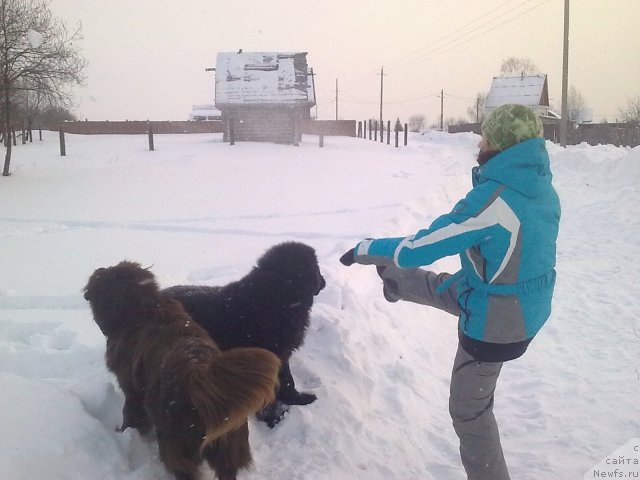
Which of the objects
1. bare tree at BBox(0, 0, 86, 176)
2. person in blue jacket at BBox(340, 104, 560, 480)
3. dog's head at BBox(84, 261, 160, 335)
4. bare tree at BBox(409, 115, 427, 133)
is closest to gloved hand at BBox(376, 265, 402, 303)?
person in blue jacket at BBox(340, 104, 560, 480)

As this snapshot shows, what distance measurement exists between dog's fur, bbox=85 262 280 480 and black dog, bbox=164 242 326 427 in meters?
0.54

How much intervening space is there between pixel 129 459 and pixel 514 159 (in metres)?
2.82

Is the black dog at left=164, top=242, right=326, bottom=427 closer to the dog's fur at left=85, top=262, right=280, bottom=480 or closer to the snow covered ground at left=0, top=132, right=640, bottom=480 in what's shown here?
the snow covered ground at left=0, top=132, right=640, bottom=480

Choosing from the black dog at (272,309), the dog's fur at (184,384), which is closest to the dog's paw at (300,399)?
the black dog at (272,309)

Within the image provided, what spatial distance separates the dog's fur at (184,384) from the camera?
239 centimetres

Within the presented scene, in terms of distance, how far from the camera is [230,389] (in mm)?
2389

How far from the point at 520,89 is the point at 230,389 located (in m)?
60.5

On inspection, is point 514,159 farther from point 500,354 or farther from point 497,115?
point 500,354

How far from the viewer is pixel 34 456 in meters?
2.68

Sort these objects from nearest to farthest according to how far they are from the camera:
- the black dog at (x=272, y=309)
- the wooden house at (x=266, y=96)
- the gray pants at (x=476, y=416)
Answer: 1. the gray pants at (x=476, y=416)
2. the black dog at (x=272, y=309)
3. the wooden house at (x=266, y=96)

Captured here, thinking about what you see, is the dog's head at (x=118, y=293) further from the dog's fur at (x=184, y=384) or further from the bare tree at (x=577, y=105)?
the bare tree at (x=577, y=105)

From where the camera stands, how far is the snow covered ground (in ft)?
10.5

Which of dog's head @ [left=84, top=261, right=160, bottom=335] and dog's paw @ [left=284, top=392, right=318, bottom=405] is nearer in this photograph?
dog's head @ [left=84, top=261, right=160, bottom=335]

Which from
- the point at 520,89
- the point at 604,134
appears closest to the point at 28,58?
the point at 604,134
